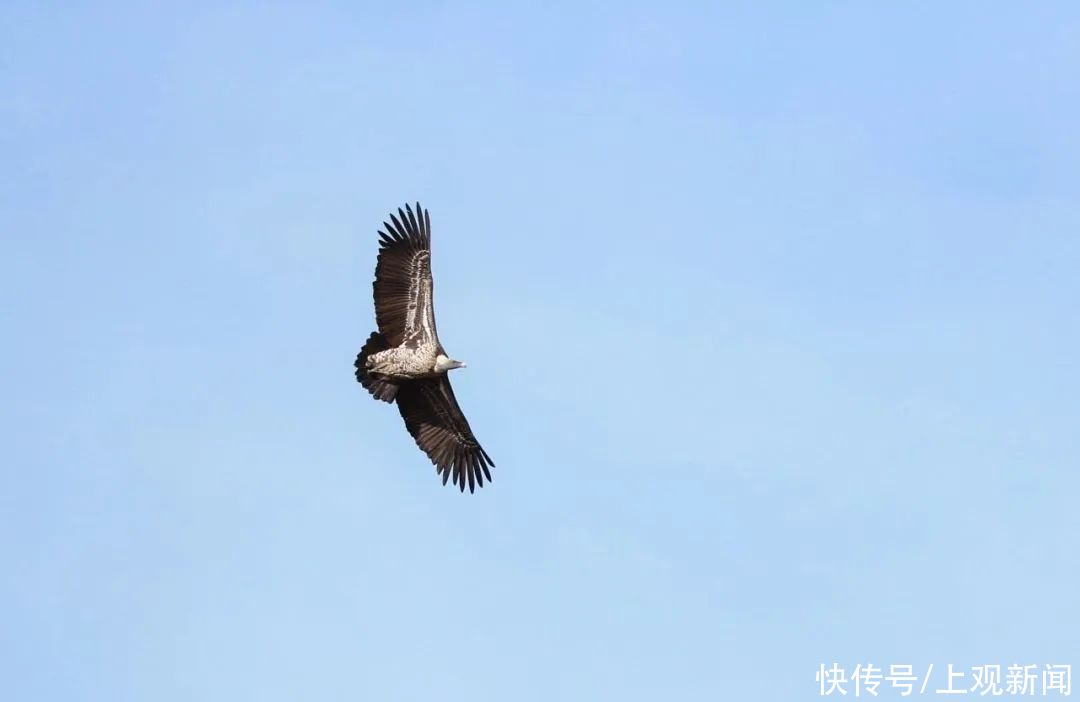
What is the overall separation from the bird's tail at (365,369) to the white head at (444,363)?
1184mm

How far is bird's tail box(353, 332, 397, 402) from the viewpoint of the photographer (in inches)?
1857

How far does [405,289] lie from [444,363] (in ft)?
6.63

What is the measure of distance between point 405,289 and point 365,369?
215 centimetres

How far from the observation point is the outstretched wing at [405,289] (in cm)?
4722

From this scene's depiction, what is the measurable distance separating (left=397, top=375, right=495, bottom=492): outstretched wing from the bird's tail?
1.42 metres

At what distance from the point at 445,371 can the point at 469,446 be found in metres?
2.96

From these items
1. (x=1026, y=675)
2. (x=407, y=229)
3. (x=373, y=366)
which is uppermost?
(x=407, y=229)

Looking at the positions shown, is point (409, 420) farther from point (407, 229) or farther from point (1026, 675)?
point (1026, 675)

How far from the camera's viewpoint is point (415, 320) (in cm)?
4728

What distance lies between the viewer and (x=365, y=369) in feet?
155

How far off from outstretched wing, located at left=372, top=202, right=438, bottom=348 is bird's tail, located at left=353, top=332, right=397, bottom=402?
0.68 feet

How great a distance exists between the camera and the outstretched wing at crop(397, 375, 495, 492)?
49344 mm

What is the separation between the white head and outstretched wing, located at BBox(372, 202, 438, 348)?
50cm

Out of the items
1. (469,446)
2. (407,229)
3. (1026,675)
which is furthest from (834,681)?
(407,229)
